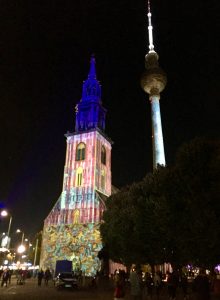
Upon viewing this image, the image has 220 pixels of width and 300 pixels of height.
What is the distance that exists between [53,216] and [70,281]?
3344 centimetres

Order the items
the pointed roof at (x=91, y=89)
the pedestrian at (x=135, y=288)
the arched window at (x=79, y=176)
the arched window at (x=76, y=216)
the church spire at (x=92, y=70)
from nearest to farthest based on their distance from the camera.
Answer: the pedestrian at (x=135, y=288) < the arched window at (x=76, y=216) < the arched window at (x=79, y=176) < the pointed roof at (x=91, y=89) < the church spire at (x=92, y=70)

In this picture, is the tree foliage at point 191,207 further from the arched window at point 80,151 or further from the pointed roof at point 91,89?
the pointed roof at point 91,89

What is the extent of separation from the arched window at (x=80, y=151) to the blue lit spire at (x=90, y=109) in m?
3.99

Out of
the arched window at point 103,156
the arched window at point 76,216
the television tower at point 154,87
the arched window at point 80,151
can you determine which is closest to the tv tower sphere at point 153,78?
the television tower at point 154,87

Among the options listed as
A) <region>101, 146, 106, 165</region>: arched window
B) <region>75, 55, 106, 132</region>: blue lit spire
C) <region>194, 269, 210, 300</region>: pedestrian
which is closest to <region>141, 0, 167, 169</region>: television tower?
<region>101, 146, 106, 165</region>: arched window

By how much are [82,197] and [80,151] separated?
11.3 m

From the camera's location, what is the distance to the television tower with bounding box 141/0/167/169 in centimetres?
6556

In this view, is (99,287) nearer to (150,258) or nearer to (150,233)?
(150,258)

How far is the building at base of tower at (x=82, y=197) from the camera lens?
55.7 metres

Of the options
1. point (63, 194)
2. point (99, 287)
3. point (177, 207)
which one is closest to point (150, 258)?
point (99, 287)

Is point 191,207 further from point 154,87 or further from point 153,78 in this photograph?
point 153,78

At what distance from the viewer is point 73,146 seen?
221 ft

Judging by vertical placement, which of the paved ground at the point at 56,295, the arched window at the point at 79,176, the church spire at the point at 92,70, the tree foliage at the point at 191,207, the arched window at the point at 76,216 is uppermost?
the church spire at the point at 92,70

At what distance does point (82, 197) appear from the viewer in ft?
197
